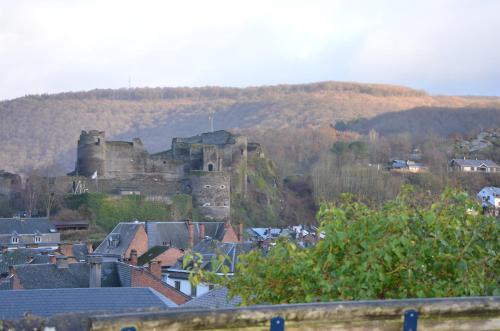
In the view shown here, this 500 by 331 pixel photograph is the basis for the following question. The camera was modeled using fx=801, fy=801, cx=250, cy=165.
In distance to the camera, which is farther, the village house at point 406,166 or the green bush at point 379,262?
the village house at point 406,166

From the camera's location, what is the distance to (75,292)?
18562 mm

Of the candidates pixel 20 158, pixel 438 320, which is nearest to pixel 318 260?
pixel 438 320

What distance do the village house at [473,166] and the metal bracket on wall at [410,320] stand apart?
7649 cm

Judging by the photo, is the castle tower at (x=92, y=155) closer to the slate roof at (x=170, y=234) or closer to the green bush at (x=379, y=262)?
the slate roof at (x=170, y=234)

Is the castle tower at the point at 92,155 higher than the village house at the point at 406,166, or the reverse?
the castle tower at the point at 92,155

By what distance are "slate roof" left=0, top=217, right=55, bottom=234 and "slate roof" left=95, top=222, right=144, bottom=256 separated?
7.44 metres

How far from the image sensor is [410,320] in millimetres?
6148

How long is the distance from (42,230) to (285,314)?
137ft

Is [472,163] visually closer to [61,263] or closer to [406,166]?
[406,166]

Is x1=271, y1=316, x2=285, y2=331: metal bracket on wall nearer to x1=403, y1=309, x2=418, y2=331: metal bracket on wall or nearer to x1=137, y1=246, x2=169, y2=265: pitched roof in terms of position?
x1=403, y1=309, x2=418, y2=331: metal bracket on wall

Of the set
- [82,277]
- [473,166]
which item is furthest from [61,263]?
[473,166]

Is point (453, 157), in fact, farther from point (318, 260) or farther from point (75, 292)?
point (318, 260)

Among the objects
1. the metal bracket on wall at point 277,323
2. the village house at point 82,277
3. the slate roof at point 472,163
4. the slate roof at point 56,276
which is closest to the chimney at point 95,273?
the village house at point 82,277

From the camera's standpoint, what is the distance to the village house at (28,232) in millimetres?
43438
